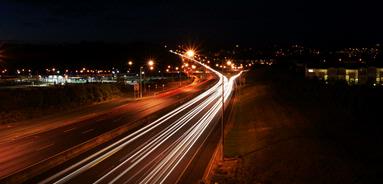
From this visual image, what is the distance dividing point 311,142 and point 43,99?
38774 millimetres

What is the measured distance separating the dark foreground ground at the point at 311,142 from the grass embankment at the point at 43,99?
23.0 m

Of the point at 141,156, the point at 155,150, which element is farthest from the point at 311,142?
the point at 141,156

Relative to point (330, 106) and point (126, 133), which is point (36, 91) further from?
point (330, 106)

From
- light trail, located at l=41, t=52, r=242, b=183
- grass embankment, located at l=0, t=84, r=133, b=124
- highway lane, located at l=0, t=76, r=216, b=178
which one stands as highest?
grass embankment, located at l=0, t=84, r=133, b=124

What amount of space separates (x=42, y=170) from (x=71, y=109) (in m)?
35.8

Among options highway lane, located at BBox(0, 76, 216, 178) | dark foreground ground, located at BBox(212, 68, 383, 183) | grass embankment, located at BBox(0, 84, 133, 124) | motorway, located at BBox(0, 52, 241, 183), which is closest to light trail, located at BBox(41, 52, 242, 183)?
motorway, located at BBox(0, 52, 241, 183)

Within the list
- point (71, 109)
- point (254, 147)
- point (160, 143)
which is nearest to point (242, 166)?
point (254, 147)

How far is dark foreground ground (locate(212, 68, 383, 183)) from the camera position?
75.9 feet

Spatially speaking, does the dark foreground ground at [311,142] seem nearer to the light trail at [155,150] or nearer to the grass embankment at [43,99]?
the light trail at [155,150]

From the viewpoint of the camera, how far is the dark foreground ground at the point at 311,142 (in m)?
23.1

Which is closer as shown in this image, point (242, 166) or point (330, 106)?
point (242, 166)

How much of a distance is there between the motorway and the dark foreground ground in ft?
9.43

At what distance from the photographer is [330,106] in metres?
43.6

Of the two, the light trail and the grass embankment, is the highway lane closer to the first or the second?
the light trail
